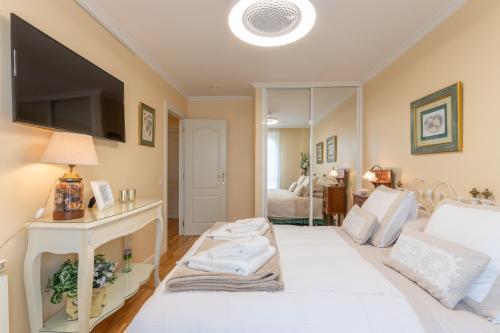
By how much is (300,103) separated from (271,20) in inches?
101

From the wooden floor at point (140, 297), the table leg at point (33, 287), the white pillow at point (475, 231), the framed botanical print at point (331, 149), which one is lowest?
the wooden floor at point (140, 297)

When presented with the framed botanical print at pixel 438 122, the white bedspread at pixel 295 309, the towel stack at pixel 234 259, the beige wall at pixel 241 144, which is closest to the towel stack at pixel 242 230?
the towel stack at pixel 234 259

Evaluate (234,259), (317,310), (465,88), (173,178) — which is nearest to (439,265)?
(317,310)

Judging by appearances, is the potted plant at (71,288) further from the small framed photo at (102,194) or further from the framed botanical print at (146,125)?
the framed botanical print at (146,125)

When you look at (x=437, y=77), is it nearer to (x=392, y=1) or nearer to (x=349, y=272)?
(x=392, y=1)

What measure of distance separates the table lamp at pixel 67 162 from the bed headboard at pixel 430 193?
Result: 9.12ft

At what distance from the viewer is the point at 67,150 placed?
1.61 meters

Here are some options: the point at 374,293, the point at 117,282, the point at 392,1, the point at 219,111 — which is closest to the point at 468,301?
the point at 374,293

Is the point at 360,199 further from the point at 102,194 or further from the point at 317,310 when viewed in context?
the point at 102,194

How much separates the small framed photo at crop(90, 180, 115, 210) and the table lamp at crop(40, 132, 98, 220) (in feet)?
0.74

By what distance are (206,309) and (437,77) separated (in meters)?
2.63

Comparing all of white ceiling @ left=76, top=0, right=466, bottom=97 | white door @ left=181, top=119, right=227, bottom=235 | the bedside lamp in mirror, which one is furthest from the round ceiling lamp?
white door @ left=181, top=119, right=227, bottom=235

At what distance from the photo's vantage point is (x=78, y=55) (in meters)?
1.88

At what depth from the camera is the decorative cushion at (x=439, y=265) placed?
1.12 m
